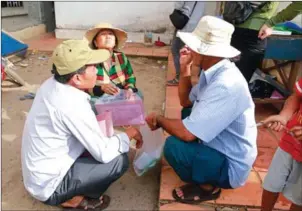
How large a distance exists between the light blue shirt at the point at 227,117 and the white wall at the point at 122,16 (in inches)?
168

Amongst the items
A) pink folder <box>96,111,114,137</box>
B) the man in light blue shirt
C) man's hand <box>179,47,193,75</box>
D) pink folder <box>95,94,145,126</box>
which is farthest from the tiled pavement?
man's hand <box>179,47,193,75</box>

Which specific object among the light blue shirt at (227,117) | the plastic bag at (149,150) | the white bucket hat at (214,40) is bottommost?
the plastic bag at (149,150)

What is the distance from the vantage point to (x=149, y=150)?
2.73m

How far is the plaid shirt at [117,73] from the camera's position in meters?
3.06

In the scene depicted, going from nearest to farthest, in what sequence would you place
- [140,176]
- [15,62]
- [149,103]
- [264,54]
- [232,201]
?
[232,201] → [140,176] → [264,54] → [149,103] → [15,62]

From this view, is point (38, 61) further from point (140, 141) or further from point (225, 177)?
point (225, 177)

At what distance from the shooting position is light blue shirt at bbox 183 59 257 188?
77.7 inches

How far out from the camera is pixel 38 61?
5582mm

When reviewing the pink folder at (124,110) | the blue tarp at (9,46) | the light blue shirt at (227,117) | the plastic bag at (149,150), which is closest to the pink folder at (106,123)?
the pink folder at (124,110)

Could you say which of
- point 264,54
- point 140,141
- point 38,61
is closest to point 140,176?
point 140,141

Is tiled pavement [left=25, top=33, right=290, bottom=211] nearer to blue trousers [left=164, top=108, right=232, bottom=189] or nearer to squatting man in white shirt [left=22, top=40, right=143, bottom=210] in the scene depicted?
blue trousers [left=164, top=108, right=232, bottom=189]

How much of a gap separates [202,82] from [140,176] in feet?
3.35

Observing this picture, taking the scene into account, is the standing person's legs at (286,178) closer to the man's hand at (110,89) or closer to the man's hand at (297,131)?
the man's hand at (297,131)

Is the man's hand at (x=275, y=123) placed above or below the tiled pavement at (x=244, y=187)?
above
